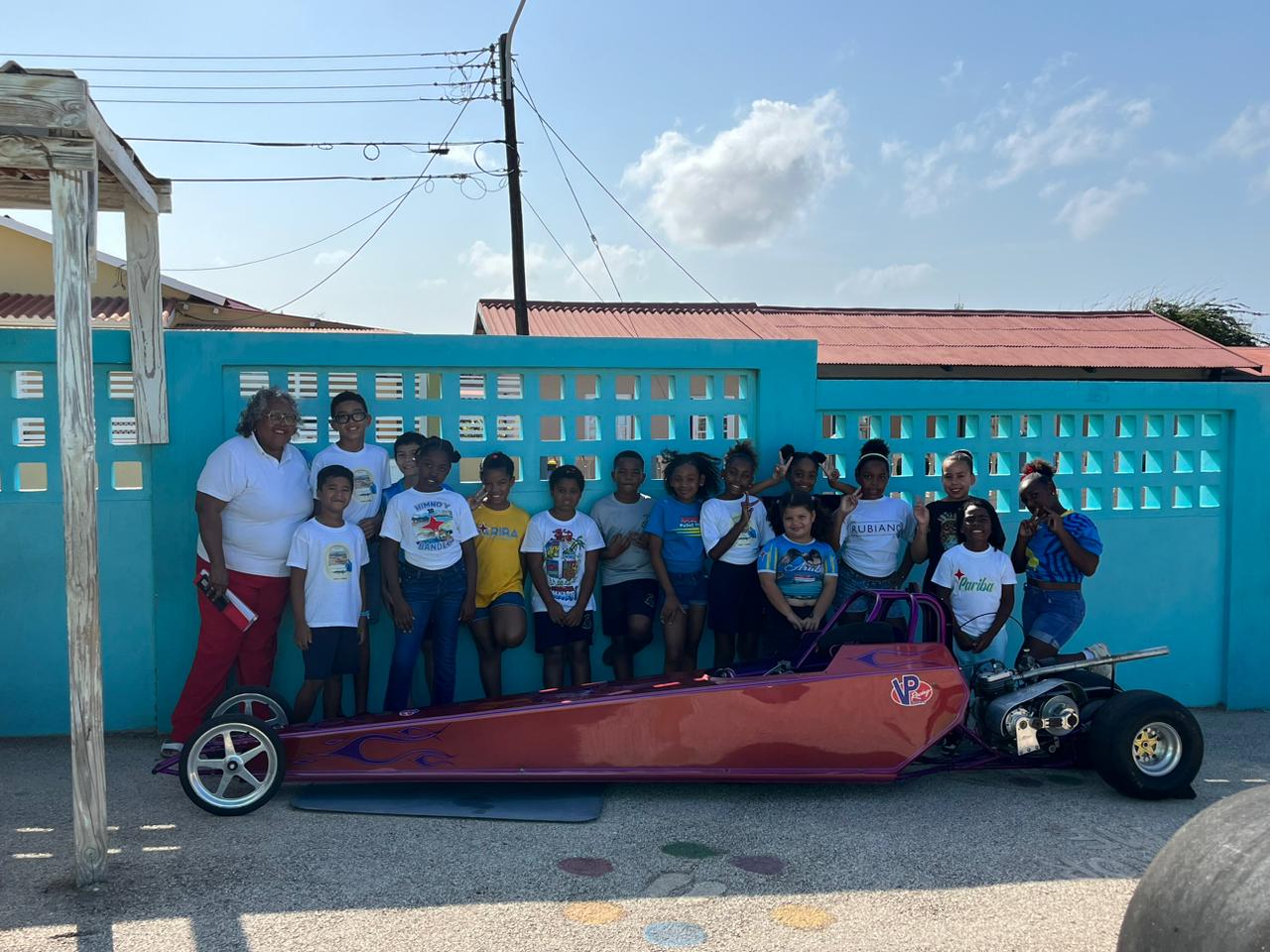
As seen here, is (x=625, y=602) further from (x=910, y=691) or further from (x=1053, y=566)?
(x=1053, y=566)

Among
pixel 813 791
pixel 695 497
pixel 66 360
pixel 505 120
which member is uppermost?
pixel 505 120

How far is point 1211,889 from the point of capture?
9.03ft

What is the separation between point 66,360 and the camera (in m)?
3.86

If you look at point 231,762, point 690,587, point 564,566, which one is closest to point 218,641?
point 231,762

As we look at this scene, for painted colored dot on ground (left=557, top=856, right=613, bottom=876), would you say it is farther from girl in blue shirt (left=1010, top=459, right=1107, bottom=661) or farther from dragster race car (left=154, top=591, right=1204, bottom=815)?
girl in blue shirt (left=1010, top=459, right=1107, bottom=661)

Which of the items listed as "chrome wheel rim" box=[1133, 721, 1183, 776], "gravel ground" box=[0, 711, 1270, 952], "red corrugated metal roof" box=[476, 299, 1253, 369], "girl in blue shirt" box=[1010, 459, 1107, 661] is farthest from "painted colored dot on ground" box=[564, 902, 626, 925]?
"red corrugated metal roof" box=[476, 299, 1253, 369]

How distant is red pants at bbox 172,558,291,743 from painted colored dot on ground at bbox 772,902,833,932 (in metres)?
3.09

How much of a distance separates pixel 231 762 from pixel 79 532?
1341mm

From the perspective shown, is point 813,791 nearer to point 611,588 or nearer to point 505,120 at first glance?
point 611,588

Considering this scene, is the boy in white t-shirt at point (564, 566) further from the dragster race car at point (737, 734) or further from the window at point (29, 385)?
the window at point (29, 385)

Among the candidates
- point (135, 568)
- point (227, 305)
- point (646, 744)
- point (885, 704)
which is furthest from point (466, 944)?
point (227, 305)

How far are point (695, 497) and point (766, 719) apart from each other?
A: 1638mm

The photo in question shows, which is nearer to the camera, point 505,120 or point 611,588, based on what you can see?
point 611,588

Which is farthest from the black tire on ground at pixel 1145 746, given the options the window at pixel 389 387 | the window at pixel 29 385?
the window at pixel 29 385
